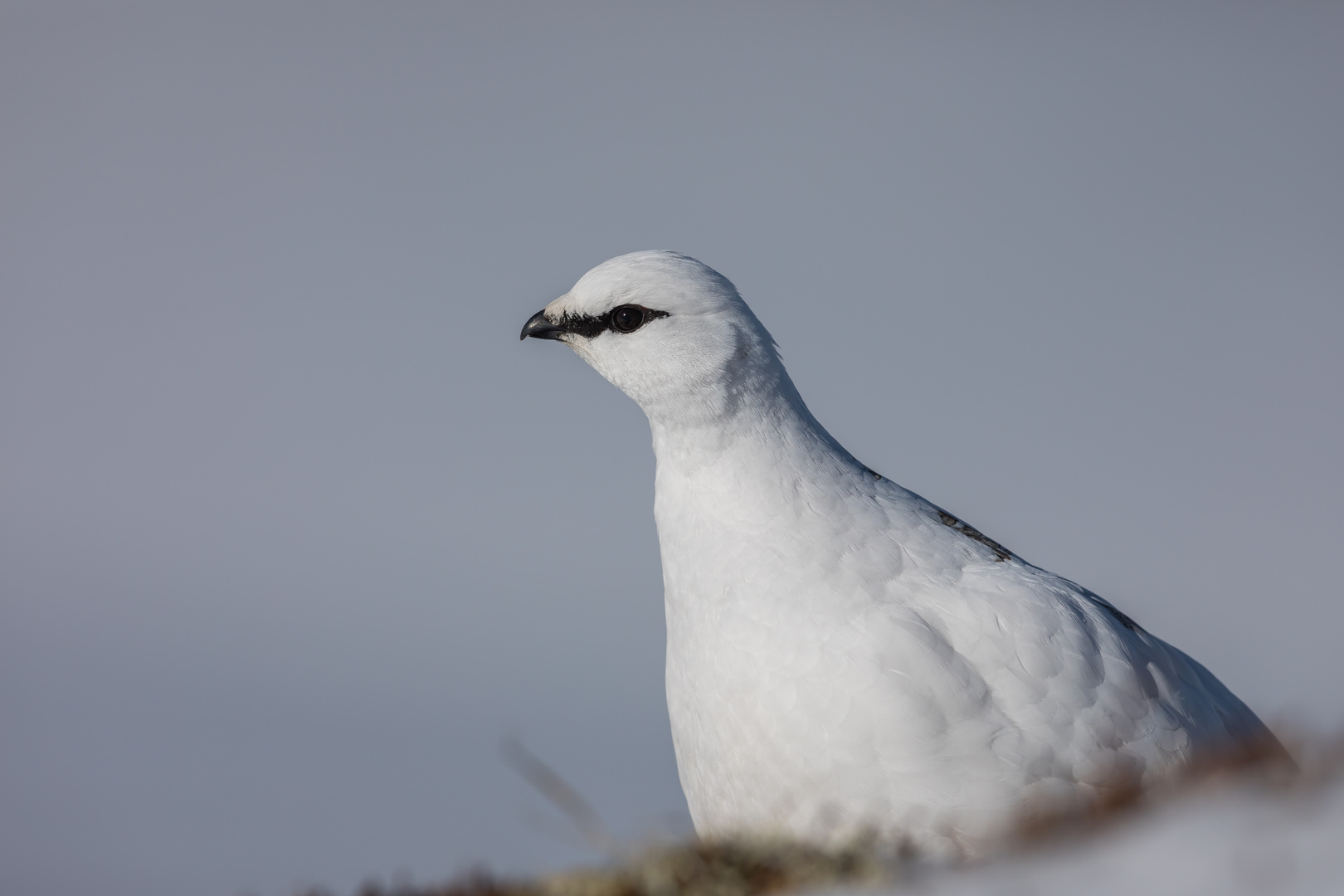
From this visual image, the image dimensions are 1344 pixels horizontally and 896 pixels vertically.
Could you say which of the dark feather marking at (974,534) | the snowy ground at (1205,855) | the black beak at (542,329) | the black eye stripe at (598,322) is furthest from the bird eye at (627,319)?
the snowy ground at (1205,855)

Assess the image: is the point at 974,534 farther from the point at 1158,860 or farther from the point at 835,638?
the point at 1158,860

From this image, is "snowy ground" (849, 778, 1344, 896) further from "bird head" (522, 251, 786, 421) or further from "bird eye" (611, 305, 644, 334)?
"bird eye" (611, 305, 644, 334)

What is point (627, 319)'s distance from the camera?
19.3ft

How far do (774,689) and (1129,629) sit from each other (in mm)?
2126

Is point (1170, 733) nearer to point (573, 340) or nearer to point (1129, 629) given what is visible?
point (1129, 629)

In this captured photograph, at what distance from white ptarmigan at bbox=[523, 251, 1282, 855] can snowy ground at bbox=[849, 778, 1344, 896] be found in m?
1.89

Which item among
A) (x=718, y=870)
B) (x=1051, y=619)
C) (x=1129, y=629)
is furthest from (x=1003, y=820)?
(x=718, y=870)

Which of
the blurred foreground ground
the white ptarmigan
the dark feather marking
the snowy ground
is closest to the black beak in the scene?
the white ptarmigan

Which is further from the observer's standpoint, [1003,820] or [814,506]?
[814,506]

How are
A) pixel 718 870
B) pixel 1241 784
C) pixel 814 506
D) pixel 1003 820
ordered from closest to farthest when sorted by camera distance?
1. pixel 1241 784
2. pixel 718 870
3. pixel 1003 820
4. pixel 814 506

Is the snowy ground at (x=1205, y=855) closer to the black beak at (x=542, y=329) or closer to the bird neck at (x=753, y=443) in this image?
the bird neck at (x=753, y=443)

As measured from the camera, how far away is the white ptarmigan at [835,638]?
472 centimetres

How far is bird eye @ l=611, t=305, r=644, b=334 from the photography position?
5.85m

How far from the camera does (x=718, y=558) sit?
213 inches
